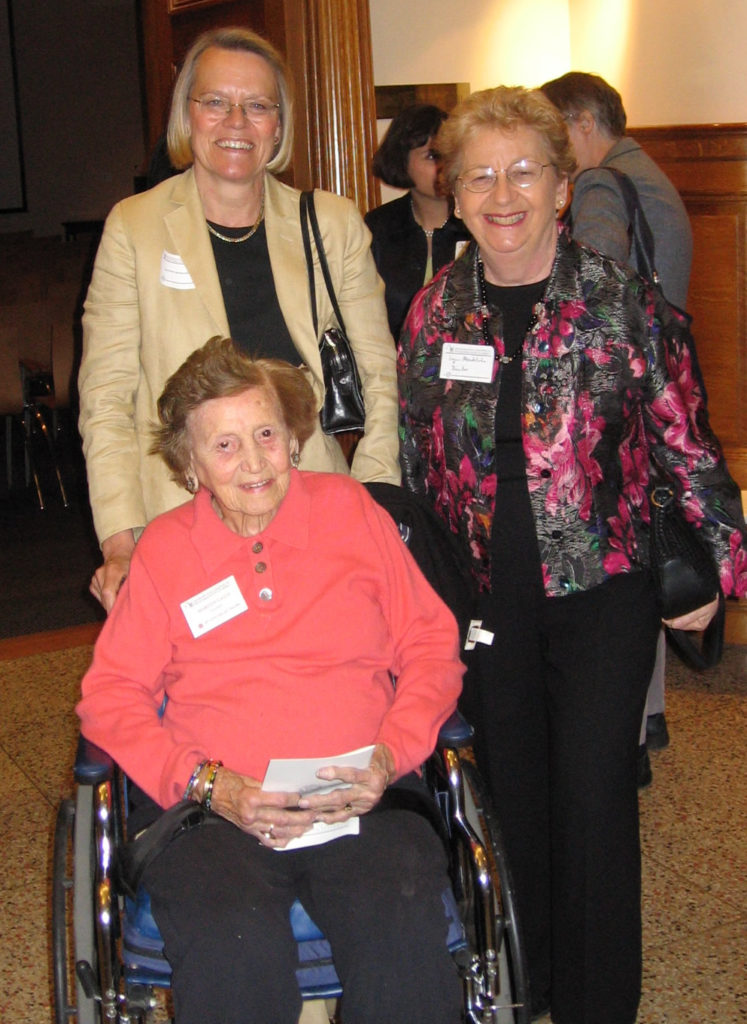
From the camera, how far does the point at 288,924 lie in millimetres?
1660

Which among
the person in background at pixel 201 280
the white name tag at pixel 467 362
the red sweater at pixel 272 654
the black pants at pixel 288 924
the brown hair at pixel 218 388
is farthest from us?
the person in background at pixel 201 280

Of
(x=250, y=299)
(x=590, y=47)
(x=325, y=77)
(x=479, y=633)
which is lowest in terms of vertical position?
(x=479, y=633)

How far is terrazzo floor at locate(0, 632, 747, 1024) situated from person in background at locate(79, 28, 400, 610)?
1151 mm

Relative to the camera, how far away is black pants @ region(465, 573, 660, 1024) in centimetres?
205

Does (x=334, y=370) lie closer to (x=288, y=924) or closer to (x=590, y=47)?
(x=288, y=924)

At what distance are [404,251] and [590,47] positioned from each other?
6.44 ft

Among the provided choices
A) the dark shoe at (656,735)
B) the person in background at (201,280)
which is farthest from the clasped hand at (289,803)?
the dark shoe at (656,735)

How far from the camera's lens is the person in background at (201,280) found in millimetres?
2150

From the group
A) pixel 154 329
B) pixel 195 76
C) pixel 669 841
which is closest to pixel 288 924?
pixel 154 329

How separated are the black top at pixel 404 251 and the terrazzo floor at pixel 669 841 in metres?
1.61

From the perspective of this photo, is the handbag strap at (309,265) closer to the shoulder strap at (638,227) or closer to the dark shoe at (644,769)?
the shoulder strap at (638,227)

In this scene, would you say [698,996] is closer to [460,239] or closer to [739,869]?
[739,869]

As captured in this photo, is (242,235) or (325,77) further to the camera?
(325,77)

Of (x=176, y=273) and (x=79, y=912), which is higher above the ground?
(x=176, y=273)
